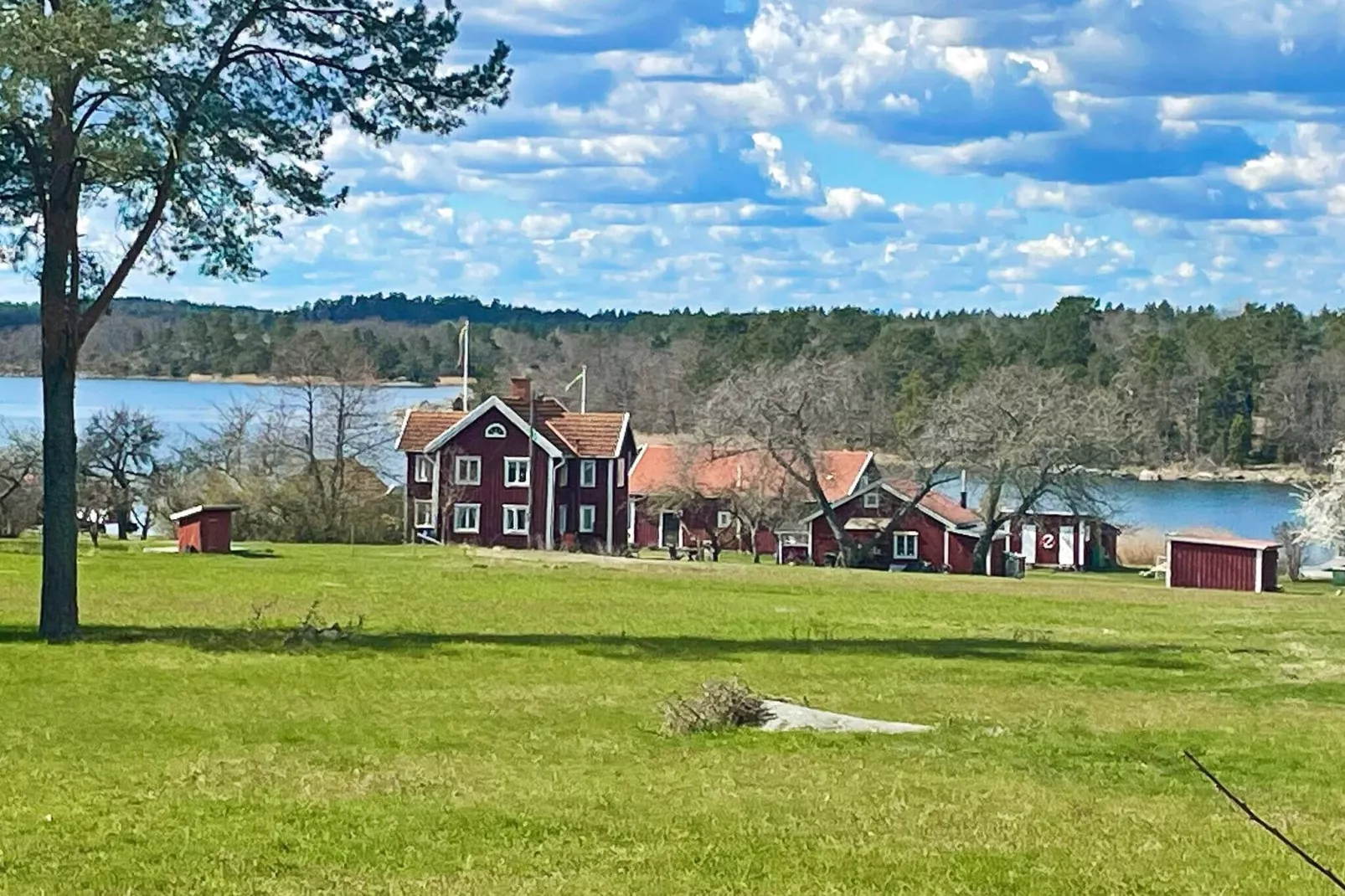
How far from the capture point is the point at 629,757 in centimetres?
1542

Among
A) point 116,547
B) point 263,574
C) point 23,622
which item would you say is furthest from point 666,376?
point 23,622

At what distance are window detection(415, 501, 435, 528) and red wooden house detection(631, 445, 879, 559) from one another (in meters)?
10.2

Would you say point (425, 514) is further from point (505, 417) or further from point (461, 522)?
point (505, 417)

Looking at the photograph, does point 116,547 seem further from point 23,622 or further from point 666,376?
point 666,376

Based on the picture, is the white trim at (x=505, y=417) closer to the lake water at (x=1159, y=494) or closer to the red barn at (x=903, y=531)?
the red barn at (x=903, y=531)

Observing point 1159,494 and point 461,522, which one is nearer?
point 461,522

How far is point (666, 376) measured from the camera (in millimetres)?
145375

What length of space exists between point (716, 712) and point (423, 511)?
202 ft

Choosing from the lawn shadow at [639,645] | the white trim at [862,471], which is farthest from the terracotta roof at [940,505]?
the lawn shadow at [639,645]

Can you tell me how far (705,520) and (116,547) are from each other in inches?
1302

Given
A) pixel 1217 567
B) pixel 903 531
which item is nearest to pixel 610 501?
pixel 903 531

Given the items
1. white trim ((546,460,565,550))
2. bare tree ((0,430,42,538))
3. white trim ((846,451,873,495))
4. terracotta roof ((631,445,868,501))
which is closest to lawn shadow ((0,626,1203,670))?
bare tree ((0,430,42,538))

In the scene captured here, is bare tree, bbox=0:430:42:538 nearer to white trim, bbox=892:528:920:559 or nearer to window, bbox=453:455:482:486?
window, bbox=453:455:482:486

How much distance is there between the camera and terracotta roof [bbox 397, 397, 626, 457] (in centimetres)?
7800
